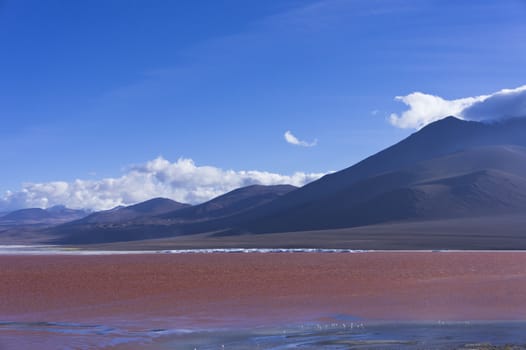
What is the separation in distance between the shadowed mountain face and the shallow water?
367ft

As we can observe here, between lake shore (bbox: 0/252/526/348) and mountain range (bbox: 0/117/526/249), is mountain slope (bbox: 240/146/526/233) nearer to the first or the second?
mountain range (bbox: 0/117/526/249)

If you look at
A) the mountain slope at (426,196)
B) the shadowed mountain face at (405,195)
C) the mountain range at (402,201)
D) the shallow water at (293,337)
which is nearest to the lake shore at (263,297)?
the shallow water at (293,337)

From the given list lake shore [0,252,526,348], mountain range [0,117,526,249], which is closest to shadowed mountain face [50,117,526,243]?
mountain range [0,117,526,249]

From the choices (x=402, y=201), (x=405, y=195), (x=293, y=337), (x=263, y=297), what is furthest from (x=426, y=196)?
(x=293, y=337)

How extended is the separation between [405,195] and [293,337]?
126 meters

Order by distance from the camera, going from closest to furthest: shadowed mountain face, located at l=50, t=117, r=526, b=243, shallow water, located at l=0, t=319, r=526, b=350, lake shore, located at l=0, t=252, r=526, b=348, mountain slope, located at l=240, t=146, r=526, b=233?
1. shallow water, located at l=0, t=319, r=526, b=350
2. lake shore, located at l=0, t=252, r=526, b=348
3. mountain slope, located at l=240, t=146, r=526, b=233
4. shadowed mountain face, located at l=50, t=117, r=526, b=243

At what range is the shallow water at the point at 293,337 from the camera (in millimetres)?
15500

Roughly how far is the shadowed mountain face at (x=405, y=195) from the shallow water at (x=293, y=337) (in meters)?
112

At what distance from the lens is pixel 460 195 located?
137375mm

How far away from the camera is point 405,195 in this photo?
140000mm

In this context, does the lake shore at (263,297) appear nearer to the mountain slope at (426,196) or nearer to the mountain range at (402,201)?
the mountain range at (402,201)

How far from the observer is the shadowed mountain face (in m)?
133

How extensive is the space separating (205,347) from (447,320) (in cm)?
704

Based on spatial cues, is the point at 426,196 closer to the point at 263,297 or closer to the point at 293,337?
the point at 263,297
